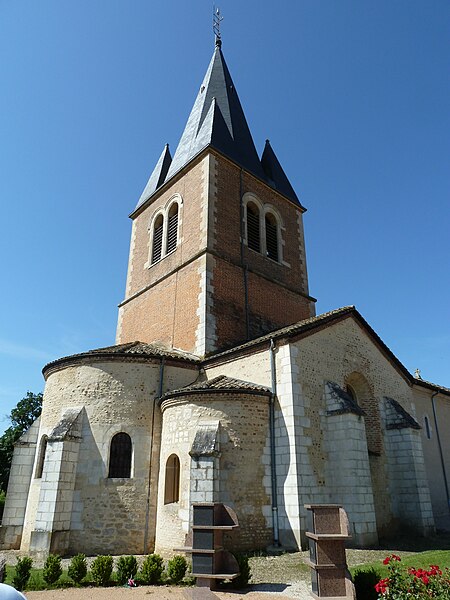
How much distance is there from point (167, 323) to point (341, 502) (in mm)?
8831

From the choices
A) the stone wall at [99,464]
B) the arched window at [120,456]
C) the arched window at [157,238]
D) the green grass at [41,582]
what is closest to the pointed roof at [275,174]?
the arched window at [157,238]

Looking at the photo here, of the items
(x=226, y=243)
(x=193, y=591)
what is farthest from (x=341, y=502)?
(x=226, y=243)

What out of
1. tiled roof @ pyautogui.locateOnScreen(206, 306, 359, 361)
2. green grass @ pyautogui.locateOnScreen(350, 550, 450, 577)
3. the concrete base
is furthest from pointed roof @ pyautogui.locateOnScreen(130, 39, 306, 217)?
green grass @ pyautogui.locateOnScreen(350, 550, 450, 577)

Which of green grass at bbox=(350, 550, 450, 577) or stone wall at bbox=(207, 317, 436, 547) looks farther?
stone wall at bbox=(207, 317, 436, 547)

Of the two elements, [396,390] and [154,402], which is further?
[396,390]

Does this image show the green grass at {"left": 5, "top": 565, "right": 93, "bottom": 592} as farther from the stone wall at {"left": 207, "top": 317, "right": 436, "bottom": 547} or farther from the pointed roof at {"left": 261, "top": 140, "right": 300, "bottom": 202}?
the pointed roof at {"left": 261, "top": 140, "right": 300, "bottom": 202}

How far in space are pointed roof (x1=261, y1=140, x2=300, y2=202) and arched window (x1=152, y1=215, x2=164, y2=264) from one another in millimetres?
5664

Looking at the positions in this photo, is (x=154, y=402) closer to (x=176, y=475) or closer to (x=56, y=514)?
(x=176, y=475)

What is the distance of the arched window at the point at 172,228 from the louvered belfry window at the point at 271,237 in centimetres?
416

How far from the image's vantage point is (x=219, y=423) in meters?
10.8

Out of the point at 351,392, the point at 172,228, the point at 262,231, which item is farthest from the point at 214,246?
the point at 351,392

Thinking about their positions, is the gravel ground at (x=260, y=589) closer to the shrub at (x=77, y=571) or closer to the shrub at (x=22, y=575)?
the shrub at (x=77, y=571)

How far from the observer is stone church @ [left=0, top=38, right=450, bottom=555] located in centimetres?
1057

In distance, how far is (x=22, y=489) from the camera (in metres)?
13.0
